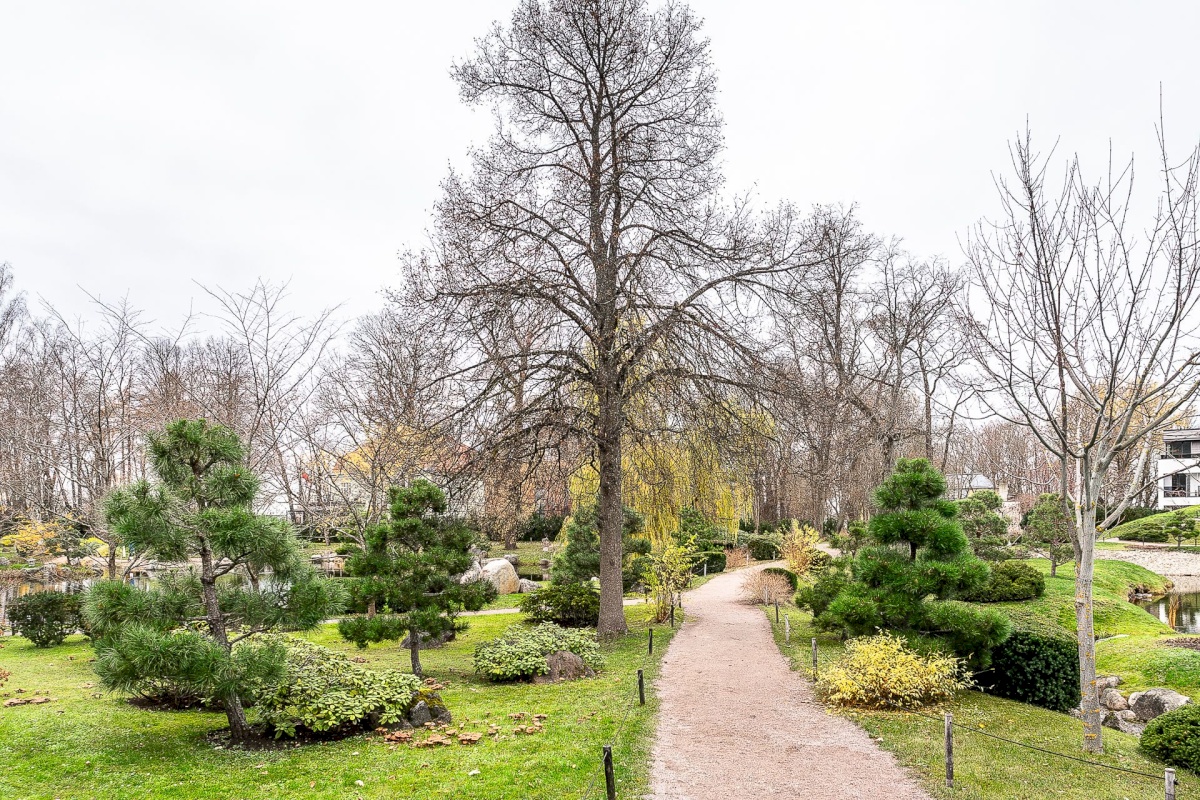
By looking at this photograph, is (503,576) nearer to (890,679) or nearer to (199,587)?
(890,679)

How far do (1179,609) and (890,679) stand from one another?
21913 mm

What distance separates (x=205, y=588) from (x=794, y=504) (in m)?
39.3

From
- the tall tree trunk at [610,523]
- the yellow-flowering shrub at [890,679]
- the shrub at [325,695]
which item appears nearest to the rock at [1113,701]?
the yellow-flowering shrub at [890,679]

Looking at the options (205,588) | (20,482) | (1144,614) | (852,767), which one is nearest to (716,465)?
(852,767)

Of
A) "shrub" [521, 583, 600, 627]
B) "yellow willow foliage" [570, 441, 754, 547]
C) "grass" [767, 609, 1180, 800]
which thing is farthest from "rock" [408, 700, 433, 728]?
"shrub" [521, 583, 600, 627]

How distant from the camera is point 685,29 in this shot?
15.4 m

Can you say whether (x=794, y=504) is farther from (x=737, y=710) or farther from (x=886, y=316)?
(x=737, y=710)

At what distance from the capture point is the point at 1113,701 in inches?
472

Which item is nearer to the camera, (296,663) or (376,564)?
(296,663)

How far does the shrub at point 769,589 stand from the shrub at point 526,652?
10948 millimetres

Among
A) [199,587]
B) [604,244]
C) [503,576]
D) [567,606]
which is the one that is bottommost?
[503,576]

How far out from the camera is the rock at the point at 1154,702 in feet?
36.4

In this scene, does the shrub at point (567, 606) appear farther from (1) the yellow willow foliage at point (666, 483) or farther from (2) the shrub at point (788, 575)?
(2) the shrub at point (788, 575)

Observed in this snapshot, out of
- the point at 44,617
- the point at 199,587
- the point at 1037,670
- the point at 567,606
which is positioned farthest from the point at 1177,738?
the point at 44,617
